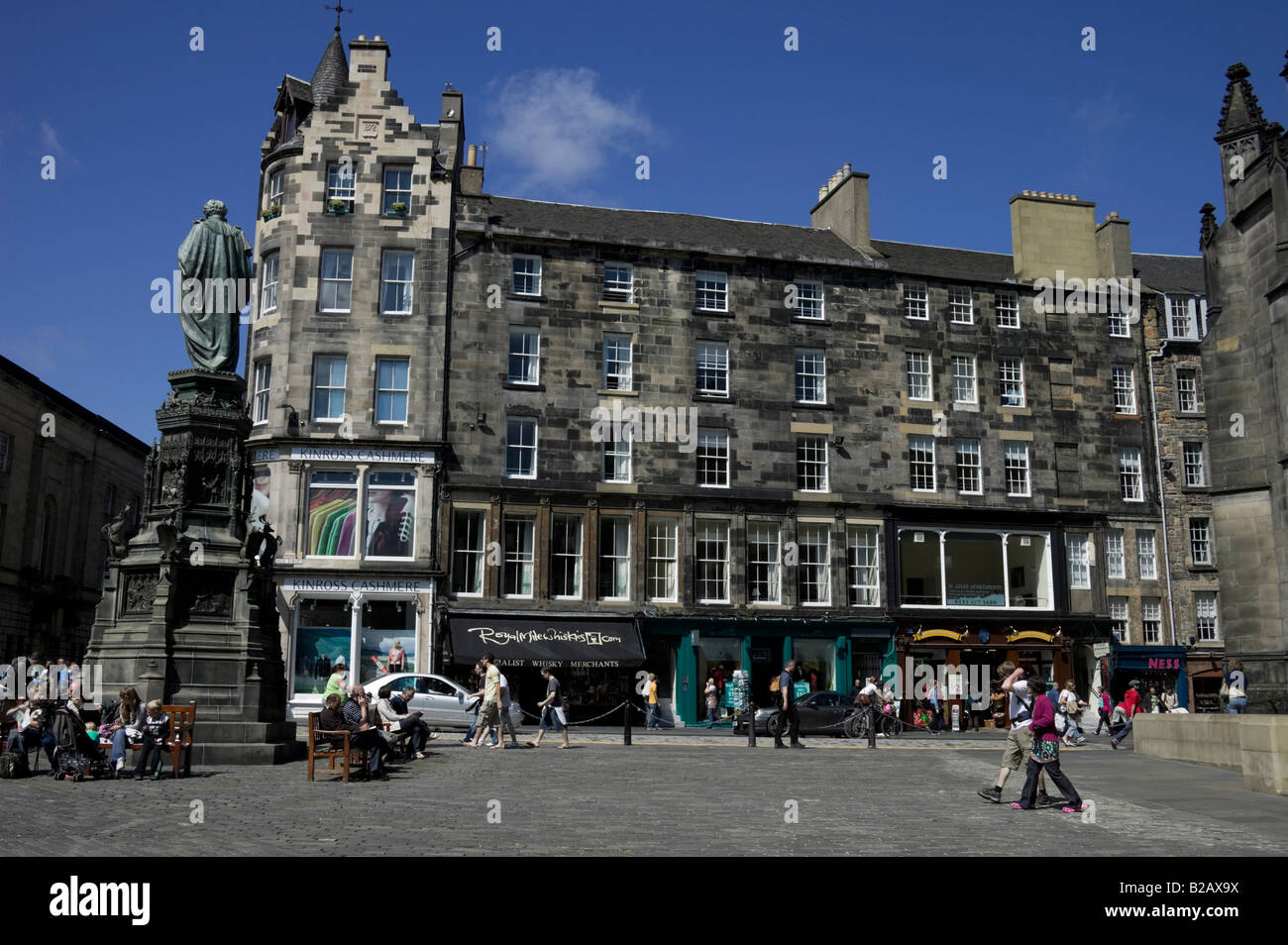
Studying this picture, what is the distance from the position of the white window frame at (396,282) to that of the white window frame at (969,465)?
18.8 m

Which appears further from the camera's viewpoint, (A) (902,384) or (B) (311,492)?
(A) (902,384)

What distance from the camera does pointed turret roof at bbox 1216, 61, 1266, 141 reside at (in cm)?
1947

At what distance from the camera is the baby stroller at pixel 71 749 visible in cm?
1363

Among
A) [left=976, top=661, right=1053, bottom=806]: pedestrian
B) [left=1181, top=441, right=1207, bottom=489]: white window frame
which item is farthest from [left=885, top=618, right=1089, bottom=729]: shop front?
[left=976, top=661, right=1053, bottom=806]: pedestrian

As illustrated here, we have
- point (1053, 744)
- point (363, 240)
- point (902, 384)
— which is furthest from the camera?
point (902, 384)

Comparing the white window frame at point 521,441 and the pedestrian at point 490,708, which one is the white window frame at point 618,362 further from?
the pedestrian at point 490,708

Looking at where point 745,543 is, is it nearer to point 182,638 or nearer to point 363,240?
point 363,240

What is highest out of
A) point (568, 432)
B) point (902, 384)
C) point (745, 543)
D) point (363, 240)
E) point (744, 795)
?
point (363, 240)

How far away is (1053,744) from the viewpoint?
13.2 m

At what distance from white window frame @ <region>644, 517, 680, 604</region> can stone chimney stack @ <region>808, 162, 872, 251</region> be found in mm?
13022

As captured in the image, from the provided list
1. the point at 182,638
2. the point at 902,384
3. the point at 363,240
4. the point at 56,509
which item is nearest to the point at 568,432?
the point at 363,240

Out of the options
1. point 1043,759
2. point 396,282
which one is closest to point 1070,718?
point 1043,759

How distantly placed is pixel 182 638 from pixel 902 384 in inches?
1063

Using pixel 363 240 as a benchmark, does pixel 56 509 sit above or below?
below
